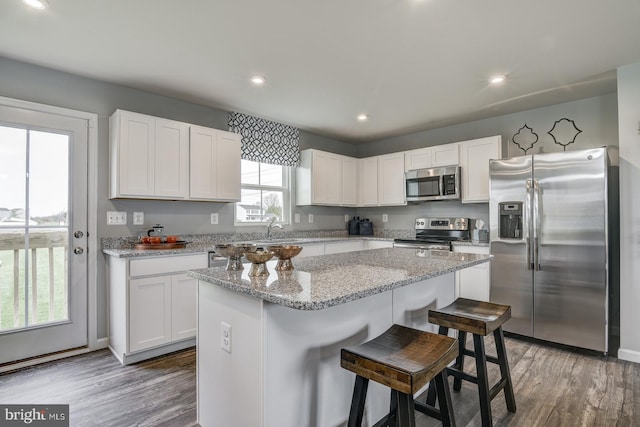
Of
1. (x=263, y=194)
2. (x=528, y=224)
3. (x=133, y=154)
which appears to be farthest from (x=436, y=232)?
(x=133, y=154)

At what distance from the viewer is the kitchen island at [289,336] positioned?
4.29 ft

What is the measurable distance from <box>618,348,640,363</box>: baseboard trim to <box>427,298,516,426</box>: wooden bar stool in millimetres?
1486

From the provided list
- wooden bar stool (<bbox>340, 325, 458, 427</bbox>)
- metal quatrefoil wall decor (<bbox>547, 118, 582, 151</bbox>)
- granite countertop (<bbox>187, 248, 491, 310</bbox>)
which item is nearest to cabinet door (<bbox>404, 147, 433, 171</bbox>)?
metal quatrefoil wall decor (<bbox>547, 118, 582, 151</bbox>)

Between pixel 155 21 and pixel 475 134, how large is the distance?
3.70 m

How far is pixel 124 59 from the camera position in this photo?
8.37ft

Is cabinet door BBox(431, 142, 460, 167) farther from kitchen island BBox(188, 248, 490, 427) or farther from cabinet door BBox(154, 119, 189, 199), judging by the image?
cabinet door BBox(154, 119, 189, 199)

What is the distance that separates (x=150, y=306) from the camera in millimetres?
2664

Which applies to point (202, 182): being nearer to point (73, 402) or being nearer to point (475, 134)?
point (73, 402)

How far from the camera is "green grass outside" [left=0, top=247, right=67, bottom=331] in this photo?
2.50 meters

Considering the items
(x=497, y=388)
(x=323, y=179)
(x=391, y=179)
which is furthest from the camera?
(x=391, y=179)

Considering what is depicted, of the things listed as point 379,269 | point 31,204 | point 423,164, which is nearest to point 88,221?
point 31,204

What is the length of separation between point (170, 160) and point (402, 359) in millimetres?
2736

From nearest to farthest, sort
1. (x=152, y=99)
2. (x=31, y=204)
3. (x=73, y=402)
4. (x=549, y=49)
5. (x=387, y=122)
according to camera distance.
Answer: (x=73, y=402)
(x=549, y=49)
(x=31, y=204)
(x=152, y=99)
(x=387, y=122)

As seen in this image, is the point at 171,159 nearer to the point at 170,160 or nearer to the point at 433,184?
the point at 170,160
